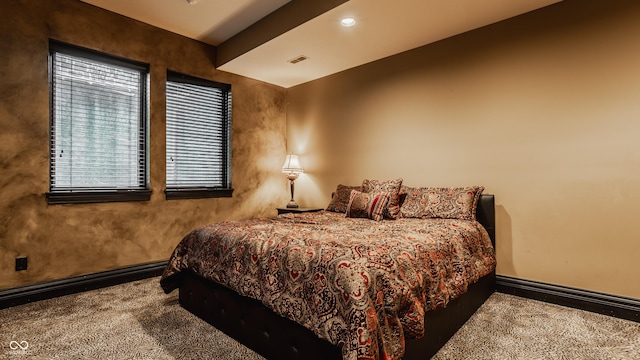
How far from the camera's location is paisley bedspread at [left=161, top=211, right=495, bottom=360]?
1.42 metres

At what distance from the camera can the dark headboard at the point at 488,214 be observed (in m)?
3.00

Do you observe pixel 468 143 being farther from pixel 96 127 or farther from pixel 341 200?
pixel 96 127

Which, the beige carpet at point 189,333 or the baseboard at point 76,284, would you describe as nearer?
the beige carpet at point 189,333

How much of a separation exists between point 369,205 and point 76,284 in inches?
111

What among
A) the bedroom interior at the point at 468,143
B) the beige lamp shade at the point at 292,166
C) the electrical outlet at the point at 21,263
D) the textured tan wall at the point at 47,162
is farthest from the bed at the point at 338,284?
the beige lamp shade at the point at 292,166

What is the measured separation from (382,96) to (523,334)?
276 centimetres

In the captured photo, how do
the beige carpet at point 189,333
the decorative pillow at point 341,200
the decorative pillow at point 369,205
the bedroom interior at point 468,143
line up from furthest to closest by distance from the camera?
1. the decorative pillow at point 341,200
2. the decorative pillow at point 369,205
3. the bedroom interior at point 468,143
4. the beige carpet at point 189,333

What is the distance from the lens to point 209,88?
4.27 m

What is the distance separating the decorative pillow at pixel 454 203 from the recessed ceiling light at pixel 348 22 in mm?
1768

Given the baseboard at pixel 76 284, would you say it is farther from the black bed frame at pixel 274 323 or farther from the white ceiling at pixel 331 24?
the white ceiling at pixel 331 24

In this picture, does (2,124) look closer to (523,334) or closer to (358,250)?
(358,250)

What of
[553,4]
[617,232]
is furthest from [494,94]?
[617,232]

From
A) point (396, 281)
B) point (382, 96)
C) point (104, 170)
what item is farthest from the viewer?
point (382, 96)

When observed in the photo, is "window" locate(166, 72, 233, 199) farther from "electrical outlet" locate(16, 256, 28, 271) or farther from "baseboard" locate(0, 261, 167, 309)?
"electrical outlet" locate(16, 256, 28, 271)
